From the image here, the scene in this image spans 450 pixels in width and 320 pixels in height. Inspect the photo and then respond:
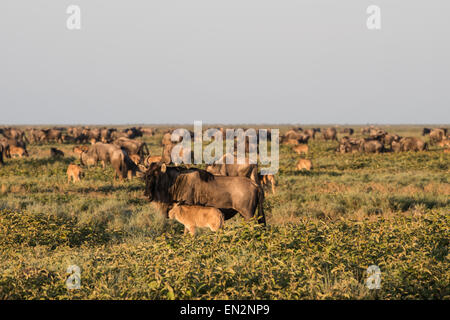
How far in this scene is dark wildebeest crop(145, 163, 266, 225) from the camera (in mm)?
9195

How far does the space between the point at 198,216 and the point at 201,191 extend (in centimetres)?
59

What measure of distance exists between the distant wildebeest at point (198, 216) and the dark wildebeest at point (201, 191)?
0.76 feet

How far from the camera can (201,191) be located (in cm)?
928

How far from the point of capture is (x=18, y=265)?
6.79 meters

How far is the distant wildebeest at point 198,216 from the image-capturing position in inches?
348

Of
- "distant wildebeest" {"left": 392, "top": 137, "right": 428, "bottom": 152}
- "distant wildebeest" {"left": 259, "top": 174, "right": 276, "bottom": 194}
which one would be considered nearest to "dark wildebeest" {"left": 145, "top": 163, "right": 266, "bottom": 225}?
"distant wildebeest" {"left": 259, "top": 174, "right": 276, "bottom": 194}

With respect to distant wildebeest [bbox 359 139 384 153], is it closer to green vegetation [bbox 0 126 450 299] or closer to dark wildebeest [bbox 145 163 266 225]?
green vegetation [bbox 0 126 450 299]

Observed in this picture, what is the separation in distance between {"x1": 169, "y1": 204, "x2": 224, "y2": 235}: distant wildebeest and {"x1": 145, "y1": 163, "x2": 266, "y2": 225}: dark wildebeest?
230mm

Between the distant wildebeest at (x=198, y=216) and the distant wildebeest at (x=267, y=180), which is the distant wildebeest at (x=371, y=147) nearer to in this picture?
the distant wildebeest at (x=267, y=180)

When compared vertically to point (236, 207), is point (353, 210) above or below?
below

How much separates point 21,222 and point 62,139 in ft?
177
